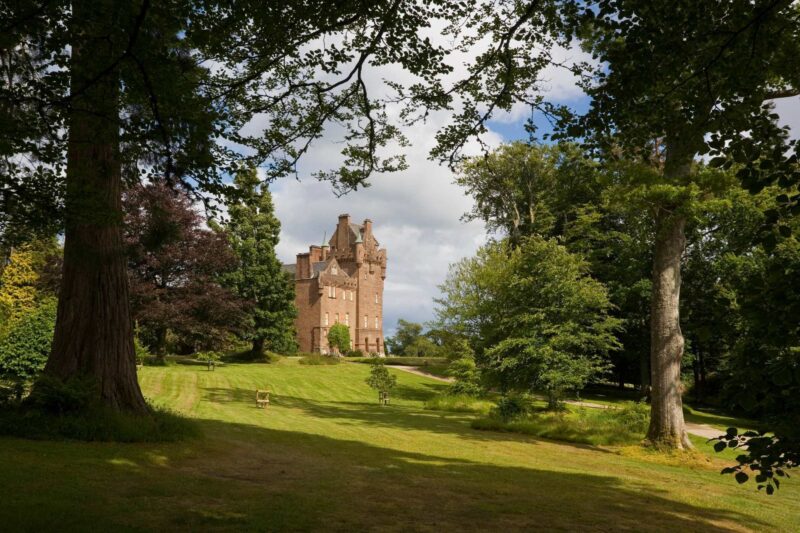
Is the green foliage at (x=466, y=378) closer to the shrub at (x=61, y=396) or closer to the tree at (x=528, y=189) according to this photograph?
the tree at (x=528, y=189)

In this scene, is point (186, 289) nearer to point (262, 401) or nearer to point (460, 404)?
point (262, 401)

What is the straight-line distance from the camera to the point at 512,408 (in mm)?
21078

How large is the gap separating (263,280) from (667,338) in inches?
1355

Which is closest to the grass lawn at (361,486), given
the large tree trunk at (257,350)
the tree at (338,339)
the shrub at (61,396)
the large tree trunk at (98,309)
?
the shrub at (61,396)

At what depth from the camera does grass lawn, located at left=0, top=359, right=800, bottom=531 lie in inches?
248

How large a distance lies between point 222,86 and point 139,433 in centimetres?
659

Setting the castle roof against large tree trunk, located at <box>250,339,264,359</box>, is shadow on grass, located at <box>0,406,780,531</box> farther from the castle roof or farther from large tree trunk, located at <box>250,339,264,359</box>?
the castle roof

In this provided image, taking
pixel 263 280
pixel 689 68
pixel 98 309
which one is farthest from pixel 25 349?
pixel 263 280

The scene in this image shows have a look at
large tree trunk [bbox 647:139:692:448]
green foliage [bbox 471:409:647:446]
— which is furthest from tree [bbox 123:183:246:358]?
large tree trunk [bbox 647:139:692:448]

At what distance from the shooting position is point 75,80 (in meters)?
7.23

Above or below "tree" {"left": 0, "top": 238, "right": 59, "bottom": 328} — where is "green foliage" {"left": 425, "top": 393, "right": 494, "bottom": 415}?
below

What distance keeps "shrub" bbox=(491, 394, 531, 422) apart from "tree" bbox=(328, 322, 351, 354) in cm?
4301

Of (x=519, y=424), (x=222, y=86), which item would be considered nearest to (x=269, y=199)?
(x=519, y=424)

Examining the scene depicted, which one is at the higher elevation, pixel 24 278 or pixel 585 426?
pixel 24 278
